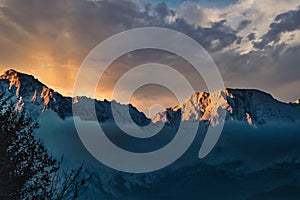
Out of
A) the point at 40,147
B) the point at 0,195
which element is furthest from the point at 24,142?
the point at 0,195

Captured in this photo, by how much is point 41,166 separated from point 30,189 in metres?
2.11

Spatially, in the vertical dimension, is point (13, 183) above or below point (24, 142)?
below

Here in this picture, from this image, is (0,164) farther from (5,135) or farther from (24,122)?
(24,122)

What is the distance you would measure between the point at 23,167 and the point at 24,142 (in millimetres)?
2102

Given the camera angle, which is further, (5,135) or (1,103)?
(1,103)

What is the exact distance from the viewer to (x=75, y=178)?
23.4m

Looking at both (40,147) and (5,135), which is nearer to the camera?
(5,135)

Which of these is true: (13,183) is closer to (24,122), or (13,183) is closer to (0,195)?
(0,195)

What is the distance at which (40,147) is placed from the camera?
1070 inches

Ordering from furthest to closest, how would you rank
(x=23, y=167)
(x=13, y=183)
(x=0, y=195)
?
(x=23, y=167)
(x=13, y=183)
(x=0, y=195)

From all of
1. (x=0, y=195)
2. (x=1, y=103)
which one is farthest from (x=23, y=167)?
(x=1, y=103)

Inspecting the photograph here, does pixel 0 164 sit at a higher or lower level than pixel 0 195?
higher

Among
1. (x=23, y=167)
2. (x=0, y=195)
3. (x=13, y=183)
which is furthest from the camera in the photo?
(x=23, y=167)

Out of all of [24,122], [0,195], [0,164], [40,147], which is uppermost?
[24,122]
